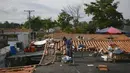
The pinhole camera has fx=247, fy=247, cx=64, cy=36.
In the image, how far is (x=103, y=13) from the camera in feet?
148

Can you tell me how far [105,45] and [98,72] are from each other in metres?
6.67

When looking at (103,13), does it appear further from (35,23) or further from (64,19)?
(35,23)

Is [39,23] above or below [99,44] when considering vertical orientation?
above

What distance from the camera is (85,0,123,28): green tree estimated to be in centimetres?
4481

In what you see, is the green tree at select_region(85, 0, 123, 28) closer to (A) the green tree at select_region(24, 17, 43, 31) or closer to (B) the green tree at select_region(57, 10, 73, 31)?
(B) the green tree at select_region(57, 10, 73, 31)

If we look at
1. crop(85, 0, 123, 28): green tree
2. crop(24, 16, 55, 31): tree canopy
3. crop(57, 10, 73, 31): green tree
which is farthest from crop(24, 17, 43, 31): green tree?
crop(85, 0, 123, 28): green tree

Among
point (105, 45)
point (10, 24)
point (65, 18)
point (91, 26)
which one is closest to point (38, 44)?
point (105, 45)

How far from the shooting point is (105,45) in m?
17.8

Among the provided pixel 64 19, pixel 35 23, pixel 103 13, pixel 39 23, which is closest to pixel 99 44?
pixel 103 13

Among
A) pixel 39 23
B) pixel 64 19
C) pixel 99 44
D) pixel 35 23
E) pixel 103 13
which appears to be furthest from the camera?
pixel 39 23

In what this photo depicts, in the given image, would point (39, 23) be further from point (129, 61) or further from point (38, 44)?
point (129, 61)

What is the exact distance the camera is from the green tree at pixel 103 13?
4481cm

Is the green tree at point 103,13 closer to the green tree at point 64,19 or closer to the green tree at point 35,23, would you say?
the green tree at point 64,19

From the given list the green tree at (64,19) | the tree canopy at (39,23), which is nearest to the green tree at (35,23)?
the tree canopy at (39,23)
